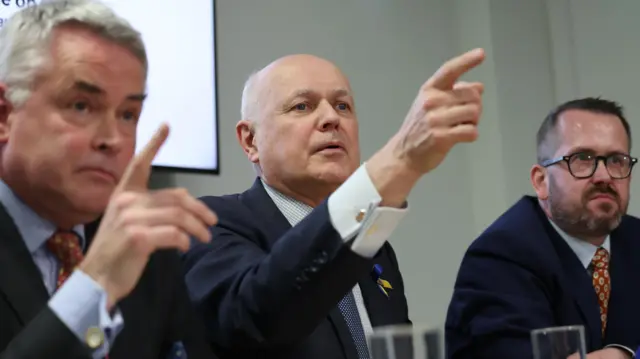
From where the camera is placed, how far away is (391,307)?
162cm

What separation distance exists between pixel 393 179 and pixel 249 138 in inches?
30.2

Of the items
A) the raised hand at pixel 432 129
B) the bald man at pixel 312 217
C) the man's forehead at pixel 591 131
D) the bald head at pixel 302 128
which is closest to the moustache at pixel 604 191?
the man's forehead at pixel 591 131

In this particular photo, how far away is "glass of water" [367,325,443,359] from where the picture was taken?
729mm

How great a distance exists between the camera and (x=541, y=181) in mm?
2242

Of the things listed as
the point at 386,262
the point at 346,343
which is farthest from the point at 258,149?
the point at 346,343

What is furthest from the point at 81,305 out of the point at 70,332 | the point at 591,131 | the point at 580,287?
the point at 591,131

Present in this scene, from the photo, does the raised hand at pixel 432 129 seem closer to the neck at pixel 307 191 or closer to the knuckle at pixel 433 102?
the knuckle at pixel 433 102

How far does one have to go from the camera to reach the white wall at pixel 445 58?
2797mm

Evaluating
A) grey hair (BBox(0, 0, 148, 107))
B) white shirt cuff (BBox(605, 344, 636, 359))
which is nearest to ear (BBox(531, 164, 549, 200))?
white shirt cuff (BBox(605, 344, 636, 359))

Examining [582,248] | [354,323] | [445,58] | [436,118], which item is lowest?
[354,323]

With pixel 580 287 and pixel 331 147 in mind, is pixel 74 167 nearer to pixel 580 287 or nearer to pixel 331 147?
pixel 331 147

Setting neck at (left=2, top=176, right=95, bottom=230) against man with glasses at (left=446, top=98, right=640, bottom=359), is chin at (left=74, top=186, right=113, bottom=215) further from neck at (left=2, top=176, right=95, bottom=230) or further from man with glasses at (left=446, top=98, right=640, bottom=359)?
man with glasses at (left=446, top=98, right=640, bottom=359)

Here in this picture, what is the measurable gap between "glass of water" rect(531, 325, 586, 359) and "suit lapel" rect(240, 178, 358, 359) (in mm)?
504

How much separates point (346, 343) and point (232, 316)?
0.88 ft
